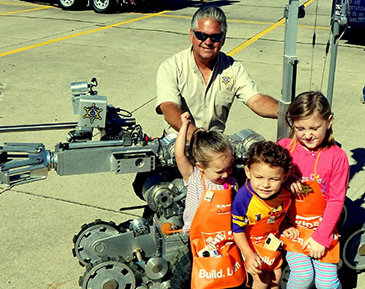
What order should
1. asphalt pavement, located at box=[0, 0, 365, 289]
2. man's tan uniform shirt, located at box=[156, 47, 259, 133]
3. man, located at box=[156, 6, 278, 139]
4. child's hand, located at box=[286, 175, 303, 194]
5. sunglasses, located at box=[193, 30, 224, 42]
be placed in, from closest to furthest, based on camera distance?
1. child's hand, located at box=[286, 175, 303, 194]
2. sunglasses, located at box=[193, 30, 224, 42]
3. man, located at box=[156, 6, 278, 139]
4. man's tan uniform shirt, located at box=[156, 47, 259, 133]
5. asphalt pavement, located at box=[0, 0, 365, 289]

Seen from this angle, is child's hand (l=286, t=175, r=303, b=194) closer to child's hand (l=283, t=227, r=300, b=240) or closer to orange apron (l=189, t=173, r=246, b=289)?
child's hand (l=283, t=227, r=300, b=240)

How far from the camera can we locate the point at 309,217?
3246 millimetres

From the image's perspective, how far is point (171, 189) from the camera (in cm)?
356

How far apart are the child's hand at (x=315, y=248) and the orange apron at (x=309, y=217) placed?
0.10 feet

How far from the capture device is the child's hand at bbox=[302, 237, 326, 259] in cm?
314

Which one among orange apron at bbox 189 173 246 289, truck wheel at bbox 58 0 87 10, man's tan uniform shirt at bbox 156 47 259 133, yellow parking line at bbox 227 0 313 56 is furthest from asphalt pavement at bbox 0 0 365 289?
man's tan uniform shirt at bbox 156 47 259 133

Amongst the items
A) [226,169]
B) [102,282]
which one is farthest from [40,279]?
[226,169]

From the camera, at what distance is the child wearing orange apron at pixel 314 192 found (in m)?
3.10

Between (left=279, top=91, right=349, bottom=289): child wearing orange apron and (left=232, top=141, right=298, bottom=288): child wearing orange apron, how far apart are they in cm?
10

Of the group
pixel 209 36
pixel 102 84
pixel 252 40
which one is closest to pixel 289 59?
pixel 209 36

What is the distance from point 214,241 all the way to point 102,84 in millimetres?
5610

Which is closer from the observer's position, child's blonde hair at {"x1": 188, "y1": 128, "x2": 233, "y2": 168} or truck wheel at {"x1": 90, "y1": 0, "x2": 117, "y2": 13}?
child's blonde hair at {"x1": 188, "y1": 128, "x2": 233, "y2": 168}

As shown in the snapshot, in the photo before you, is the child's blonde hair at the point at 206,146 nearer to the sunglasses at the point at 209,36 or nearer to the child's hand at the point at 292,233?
the child's hand at the point at 292,233

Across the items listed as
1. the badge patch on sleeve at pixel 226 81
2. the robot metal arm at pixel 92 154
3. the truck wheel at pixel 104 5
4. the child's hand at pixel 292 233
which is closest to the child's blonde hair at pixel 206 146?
the robot metal arm at pixel 92 154
